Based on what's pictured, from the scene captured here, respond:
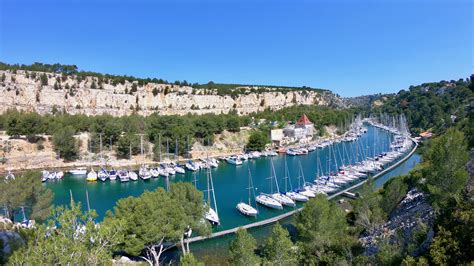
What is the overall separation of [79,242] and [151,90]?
269ft

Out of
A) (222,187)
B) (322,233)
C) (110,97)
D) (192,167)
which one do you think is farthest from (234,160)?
(110,97)

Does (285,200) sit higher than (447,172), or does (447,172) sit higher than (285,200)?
(447,172)

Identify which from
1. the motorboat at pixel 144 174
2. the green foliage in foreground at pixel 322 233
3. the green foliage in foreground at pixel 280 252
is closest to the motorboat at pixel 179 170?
the motorboat at pixel 144 174

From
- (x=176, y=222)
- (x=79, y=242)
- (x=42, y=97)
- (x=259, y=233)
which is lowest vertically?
(x=259, y=233)

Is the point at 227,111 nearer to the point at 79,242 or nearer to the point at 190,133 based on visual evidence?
the point at 190,133

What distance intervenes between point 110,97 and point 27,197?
58998mm

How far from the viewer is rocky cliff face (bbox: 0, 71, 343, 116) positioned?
221ft

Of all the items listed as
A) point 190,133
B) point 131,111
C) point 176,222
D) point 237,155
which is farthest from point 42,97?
point 176,222

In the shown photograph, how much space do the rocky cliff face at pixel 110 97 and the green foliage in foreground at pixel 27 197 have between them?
1985 inches

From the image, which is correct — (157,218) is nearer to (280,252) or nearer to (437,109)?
(280,252)

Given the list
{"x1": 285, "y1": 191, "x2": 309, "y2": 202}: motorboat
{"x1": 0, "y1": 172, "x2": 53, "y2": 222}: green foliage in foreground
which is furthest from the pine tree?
{"x1": 285, "y1": 191, "x2": 309, "y2": 202}: motorboat

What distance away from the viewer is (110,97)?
7881 cm

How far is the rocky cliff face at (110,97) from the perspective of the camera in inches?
2655

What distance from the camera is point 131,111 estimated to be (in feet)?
263
